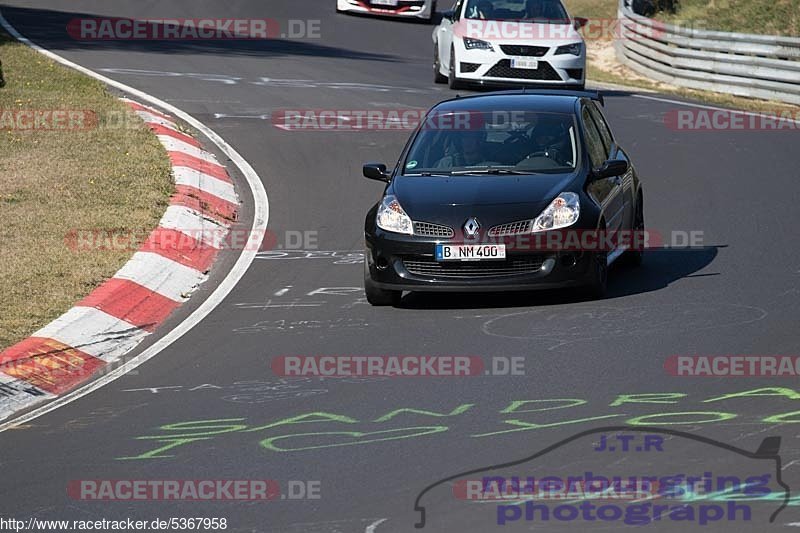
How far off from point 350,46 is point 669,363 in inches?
895

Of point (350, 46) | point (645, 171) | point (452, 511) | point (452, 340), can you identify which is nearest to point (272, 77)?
point (350, 46)

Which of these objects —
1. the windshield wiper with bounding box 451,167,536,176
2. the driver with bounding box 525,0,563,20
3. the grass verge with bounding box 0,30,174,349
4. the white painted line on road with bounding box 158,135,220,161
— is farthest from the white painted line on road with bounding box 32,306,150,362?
the driver with bounding box 525,0,563,20

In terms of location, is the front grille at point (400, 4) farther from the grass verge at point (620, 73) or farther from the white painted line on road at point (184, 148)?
the white painted line on road at point (184, 148)

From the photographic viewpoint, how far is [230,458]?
755cm

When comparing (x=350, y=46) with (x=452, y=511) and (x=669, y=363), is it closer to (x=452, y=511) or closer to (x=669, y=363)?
(x=669, y=363)

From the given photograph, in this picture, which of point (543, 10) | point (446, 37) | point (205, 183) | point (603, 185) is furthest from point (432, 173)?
point (543, 10)

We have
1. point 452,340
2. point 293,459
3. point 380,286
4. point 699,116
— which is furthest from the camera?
point 699,116

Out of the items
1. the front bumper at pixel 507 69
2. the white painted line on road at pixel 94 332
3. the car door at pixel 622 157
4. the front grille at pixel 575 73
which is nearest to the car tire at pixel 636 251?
the car door at pixel 622 157

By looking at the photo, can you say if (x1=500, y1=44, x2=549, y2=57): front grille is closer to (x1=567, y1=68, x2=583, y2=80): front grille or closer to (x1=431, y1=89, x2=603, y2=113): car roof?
(x1=567, y1=68, x2=583, y2=80): front grille

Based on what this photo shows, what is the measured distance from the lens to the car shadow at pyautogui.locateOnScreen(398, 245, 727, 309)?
1146 cm

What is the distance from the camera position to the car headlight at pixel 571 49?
24172 millimetres

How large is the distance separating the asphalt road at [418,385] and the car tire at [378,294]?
11 cm

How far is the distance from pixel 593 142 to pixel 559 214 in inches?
60.3

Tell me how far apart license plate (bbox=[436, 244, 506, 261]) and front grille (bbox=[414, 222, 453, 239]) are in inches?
4.1
